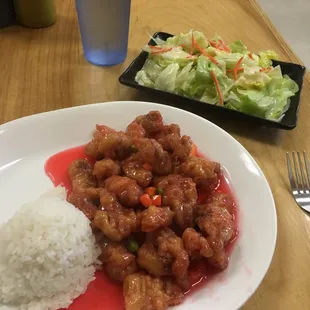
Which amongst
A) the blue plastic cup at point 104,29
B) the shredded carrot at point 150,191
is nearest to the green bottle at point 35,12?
the blue plastic cup at point 104,29

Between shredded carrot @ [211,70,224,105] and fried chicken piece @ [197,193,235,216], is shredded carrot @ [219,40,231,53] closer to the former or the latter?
shredded carrot @ [211,70,224,105]

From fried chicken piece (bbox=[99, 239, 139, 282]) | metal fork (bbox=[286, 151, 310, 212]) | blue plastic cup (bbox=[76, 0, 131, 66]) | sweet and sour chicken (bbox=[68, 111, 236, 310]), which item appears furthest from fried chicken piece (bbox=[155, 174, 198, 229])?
blue plastic cup (bbox=[76, 0, 131, 66])

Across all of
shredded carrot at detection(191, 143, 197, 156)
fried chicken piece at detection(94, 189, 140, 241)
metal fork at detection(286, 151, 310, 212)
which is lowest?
metal fork at detection(286, 151, 310, 212)

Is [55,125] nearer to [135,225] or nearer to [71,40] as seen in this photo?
[135,225]

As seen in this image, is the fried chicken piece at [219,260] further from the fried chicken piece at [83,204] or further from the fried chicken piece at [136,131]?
the fried chicken piece at [136,131]

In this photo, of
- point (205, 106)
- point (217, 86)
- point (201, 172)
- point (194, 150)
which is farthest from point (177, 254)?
point (217, 86)

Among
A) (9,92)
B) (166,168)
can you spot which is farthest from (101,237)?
(9,92)
